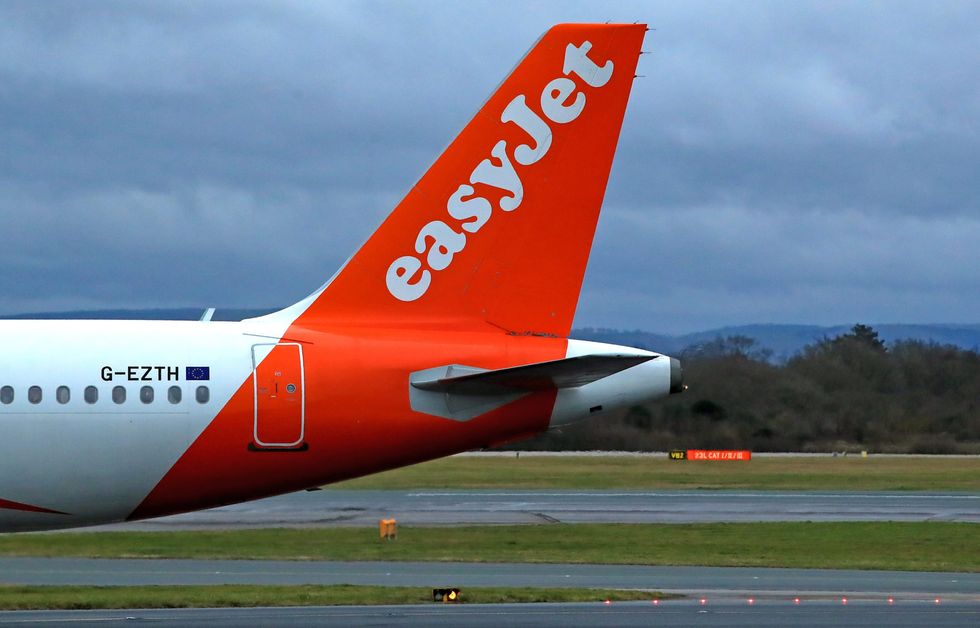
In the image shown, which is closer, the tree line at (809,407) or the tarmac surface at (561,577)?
the tarmac surface at (561,577)

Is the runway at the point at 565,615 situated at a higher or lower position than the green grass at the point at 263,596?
lower

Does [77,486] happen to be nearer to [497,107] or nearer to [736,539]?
[497,107]

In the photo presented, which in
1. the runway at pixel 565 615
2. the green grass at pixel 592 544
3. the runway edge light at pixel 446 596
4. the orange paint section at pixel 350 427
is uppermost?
the orange paint section at pixel 350 427

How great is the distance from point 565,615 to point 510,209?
7.66 metres

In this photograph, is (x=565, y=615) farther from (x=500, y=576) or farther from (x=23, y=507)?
(x=23, y=507)

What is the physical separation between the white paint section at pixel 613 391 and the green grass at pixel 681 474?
40.4m

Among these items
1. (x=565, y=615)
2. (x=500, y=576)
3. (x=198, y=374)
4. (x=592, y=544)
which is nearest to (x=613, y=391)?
(x=565, y=615)

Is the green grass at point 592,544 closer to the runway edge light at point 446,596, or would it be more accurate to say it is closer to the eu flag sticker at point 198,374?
the runway edge light at point 446,596

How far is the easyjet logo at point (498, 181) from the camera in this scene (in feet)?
70.3

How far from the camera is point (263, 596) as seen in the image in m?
28.1

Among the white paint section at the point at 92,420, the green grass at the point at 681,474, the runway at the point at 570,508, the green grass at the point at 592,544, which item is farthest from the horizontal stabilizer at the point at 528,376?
the green grass at the point at 681,474

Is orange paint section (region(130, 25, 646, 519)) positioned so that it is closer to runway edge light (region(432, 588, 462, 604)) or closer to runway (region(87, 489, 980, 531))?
runway edge light (region(432, 588, 462, 604))

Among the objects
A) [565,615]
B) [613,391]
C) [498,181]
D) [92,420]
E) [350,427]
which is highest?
[498,181]

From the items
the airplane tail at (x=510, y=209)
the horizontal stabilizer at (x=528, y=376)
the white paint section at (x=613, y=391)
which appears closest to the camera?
the horizontal stabilizer at (x=528, y=376)
